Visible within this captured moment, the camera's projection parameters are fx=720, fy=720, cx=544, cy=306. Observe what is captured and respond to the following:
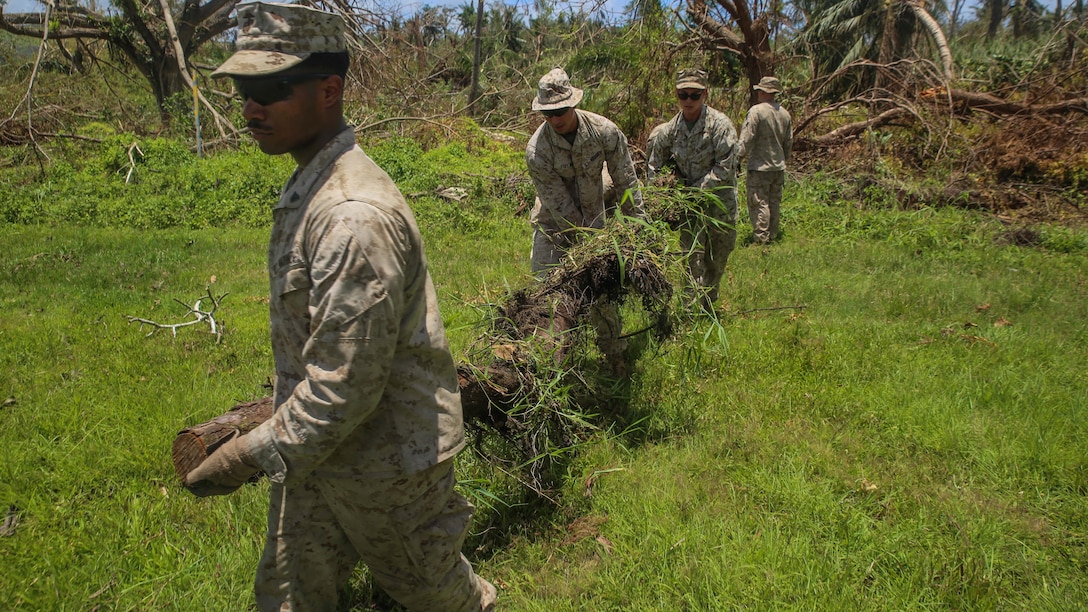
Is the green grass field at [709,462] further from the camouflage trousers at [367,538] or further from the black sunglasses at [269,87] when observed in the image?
the black sunglasses at [269,87]

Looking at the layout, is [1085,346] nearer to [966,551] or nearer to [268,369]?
[966,551]

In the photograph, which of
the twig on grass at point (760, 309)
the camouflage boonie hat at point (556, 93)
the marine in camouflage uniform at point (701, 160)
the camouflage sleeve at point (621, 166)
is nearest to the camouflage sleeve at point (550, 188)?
the camouflage sleeve at point (621, 166)

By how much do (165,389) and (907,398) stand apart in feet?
15.7

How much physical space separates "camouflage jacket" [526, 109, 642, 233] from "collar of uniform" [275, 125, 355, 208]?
284cm

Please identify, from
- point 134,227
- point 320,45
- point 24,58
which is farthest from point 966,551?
point 24,58

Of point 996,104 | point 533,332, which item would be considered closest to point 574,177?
point 533,332

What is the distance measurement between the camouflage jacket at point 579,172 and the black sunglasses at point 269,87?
295cm

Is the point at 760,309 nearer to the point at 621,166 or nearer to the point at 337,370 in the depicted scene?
the point at 621,166

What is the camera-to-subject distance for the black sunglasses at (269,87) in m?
1.90

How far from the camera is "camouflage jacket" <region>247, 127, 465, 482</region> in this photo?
5.85 ft

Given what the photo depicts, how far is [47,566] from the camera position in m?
3.08

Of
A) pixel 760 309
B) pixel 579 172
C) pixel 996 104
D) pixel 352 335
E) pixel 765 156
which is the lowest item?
pixel 760 309

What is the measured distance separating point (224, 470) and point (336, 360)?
543 millimetres

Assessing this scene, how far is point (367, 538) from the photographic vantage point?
7.34ft
